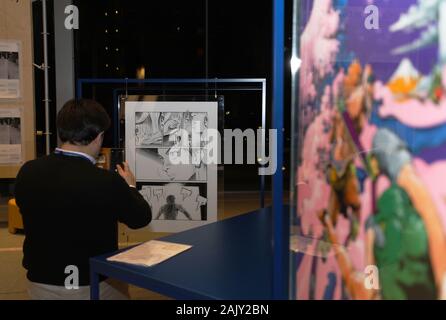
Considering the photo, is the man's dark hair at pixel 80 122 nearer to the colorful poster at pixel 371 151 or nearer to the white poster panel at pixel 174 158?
the colorful poster at pixel 371 151

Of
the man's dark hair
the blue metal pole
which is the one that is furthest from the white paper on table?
the blue metal pole

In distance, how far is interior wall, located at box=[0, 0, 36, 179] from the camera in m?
4.23

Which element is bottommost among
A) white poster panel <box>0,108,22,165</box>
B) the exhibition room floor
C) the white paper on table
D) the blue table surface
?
the exhibition room floor

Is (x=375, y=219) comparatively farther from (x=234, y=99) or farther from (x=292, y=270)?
(x=234, y=99)

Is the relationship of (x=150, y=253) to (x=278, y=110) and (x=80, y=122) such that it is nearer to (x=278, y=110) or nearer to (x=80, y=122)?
(x=80, y=122)

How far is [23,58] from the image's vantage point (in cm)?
427

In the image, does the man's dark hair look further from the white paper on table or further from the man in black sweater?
the white paper on table

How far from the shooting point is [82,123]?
1.63 meters

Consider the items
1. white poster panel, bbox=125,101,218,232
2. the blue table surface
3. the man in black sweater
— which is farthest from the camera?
white poster panel, bbox=125,101,218,232

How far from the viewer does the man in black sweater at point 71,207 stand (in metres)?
1.55

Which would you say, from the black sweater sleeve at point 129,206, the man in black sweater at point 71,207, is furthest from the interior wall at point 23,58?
the black sweater sleeve at point 129,206

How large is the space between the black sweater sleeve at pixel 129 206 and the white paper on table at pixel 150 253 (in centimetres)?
11

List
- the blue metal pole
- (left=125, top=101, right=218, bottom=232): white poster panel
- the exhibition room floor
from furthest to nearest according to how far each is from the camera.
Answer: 1. (left=125, top=101, right=218, bottom=232): white poster panel
2. the exhibition room floor
3. the blue metal pole

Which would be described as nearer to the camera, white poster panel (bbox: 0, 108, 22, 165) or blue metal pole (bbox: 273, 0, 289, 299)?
blue metal pole (bbox: 273, 0, 289, 299)
